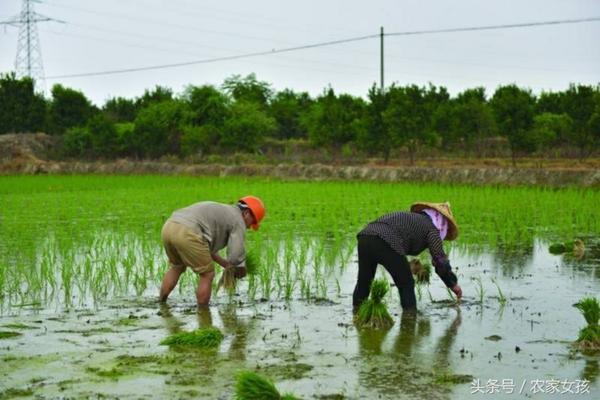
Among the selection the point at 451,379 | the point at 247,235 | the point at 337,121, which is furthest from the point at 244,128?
the point at 451,379

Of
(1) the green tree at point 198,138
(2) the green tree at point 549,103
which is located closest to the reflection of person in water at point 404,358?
(1) the green tree at point 198,138

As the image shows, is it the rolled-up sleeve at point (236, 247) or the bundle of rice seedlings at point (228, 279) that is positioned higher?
the rolled-up sleeve at point (236, 247)

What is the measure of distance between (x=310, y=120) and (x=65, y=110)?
12.8 metres

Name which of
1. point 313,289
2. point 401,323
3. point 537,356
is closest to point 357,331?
point 401,323

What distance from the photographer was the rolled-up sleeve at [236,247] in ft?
19.4

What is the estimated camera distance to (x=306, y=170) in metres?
26.6

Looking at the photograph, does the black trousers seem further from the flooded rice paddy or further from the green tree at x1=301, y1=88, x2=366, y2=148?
the green tree at x1=301, y1=88, x2=366, y2=148

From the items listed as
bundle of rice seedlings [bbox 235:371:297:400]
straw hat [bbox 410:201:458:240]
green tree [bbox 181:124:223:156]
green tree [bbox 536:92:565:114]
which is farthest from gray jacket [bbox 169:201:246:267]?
green tree [bbox 536:92:565:114]

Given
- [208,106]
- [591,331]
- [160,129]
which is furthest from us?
[208,106]

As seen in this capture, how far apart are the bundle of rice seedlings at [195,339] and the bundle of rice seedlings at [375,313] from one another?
1047 mm

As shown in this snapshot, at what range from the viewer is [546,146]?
2962 centimetres

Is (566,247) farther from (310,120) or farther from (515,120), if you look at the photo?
(310,120)

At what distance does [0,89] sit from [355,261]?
33.0 metres

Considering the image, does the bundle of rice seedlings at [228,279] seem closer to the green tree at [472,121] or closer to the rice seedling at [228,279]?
the rice seedling at [228,279]
